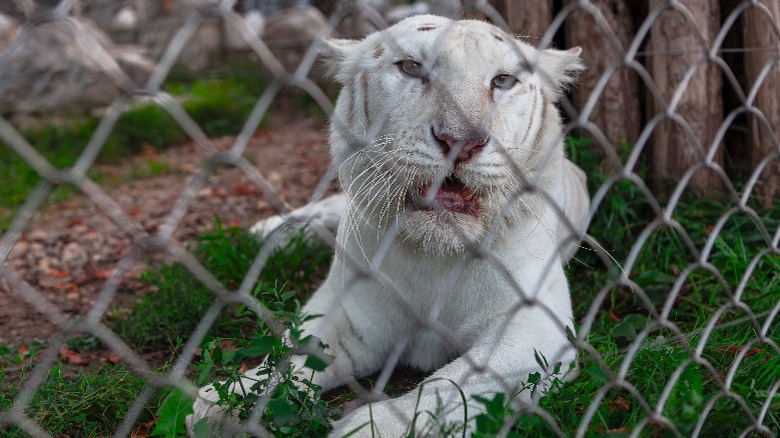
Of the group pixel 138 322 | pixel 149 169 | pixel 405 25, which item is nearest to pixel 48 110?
pixel 149 169

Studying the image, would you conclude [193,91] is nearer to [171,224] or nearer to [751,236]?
[751,236]

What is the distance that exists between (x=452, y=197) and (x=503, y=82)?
14.4 inches

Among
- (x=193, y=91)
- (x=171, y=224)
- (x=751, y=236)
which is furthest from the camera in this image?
(x=193, y=91)

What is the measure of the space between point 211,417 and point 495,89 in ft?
3.84

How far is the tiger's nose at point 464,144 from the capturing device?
193 centimetres

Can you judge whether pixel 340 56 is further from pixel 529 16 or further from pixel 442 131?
pixel 529 16

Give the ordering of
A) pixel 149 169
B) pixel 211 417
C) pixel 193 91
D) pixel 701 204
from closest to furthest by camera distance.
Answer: pixel 211 417
pixel 701 204
pixel 149 169
pixel 193 91

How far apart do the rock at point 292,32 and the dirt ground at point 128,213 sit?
1492 millimetres

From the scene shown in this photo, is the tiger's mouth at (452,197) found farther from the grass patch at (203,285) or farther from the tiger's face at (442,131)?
the grass patch at (203,285)

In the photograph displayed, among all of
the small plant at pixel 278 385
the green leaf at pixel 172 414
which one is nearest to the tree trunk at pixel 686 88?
the small plant at pixel 278 385

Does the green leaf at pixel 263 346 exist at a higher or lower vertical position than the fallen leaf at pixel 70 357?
higher

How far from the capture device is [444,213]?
212cm

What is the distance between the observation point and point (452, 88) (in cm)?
200

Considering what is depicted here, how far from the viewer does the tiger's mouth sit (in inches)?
82.4
